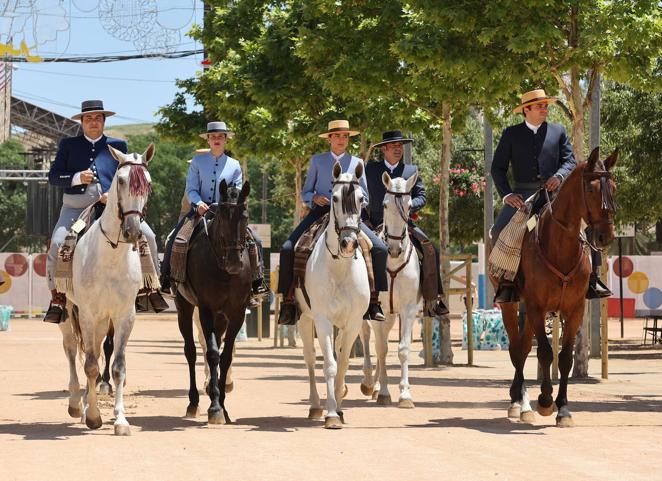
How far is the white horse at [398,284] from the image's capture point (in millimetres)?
17141

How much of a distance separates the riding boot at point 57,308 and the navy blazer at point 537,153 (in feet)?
16.9

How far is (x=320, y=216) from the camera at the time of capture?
1548cm

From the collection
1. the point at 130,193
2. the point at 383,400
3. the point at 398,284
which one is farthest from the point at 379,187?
the point at 130,193

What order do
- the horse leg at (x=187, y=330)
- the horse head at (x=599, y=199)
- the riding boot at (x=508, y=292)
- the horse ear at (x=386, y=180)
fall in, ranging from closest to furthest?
the horse head at (x=599, y=199)
the riding boot at (x=508, y=292)
the horse leg at (x=187, y=330)
the horse ear at (x=386, y=180)

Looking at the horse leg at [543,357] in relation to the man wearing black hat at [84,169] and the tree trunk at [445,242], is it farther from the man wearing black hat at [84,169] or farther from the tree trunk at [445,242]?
the tree trunk at [445,242]

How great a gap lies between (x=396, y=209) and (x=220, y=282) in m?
3.18

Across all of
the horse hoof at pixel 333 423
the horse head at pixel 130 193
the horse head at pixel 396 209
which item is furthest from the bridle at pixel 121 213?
the horse head at pixel 396 209

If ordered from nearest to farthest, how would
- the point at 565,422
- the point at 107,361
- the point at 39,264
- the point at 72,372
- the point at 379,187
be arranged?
the point at 565,422
the point at 72,372
the point at 379,187
the point at 107,361
the point at 39,264

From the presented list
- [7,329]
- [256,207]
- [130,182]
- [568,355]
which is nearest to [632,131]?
[7,329]

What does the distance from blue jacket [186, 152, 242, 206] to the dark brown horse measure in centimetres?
70

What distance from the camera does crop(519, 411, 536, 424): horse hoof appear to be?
1458 cm

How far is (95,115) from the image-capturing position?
14.9 m

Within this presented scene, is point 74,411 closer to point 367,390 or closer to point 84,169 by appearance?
point 84,169

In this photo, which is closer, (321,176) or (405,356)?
(321,176)
